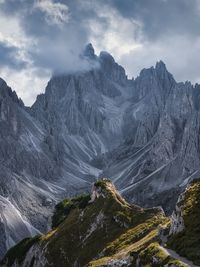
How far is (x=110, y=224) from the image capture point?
81.2 metres

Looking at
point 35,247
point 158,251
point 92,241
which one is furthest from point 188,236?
point 35,247

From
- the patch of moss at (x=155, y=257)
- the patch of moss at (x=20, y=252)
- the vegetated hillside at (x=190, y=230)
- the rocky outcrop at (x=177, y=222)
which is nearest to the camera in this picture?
the patch of moss at (x=155, y=257)

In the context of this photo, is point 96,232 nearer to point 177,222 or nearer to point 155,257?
point 177,222

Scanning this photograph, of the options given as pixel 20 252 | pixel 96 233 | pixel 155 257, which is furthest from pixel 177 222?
pixel 20 252

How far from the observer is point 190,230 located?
162 ft

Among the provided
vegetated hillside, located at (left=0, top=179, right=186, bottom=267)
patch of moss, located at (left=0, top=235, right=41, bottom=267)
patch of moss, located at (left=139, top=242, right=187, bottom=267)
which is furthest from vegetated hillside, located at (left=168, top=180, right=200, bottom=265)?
patch of moss, located at (left=0, top=235, right=41, bottom=267)

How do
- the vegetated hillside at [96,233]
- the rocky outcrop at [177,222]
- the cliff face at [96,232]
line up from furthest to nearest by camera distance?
the cliff face at [96,232] < the vegetated hillside at [96,233] < the rocky outcrop at [177,222]

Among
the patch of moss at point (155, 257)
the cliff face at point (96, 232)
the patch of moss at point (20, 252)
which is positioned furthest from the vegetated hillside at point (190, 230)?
the patch of moss at point (20, 252)

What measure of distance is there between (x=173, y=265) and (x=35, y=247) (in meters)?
54.5

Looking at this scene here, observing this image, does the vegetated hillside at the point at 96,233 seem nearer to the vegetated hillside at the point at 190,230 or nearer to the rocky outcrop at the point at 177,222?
the vegetated hillside at the point at 190,230

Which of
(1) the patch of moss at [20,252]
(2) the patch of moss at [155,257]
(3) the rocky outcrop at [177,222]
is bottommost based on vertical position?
(2) the patch of moss at [155,257]

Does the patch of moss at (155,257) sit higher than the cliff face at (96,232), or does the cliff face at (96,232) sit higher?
the cliff face at (96,232)

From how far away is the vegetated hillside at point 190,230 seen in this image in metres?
45.1

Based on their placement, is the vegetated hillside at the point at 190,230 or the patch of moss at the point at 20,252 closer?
the vegetated hillside at the point at 190,230
